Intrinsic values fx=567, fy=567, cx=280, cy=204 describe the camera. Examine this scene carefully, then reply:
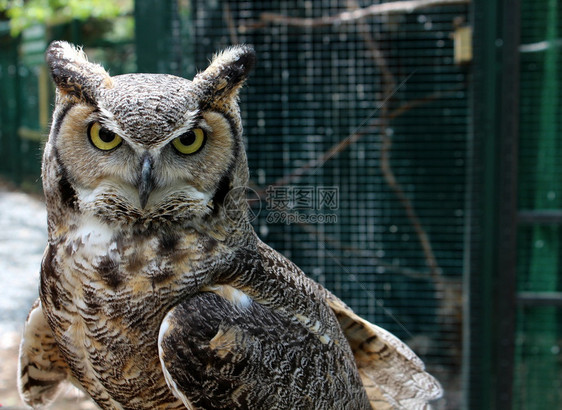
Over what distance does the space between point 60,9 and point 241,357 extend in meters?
3.37

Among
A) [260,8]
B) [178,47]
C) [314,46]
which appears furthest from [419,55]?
[178,47]

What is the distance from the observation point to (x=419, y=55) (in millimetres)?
1861

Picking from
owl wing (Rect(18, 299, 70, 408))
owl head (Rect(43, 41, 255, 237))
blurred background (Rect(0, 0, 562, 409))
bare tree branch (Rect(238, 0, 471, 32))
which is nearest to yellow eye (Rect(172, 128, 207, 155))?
owl head (Rect(43, 41, 255, 237))

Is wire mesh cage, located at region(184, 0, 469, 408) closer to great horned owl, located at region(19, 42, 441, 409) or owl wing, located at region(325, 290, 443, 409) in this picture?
owl wing, located at region(325, 290, 443, 409)

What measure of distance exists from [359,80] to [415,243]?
587 mm

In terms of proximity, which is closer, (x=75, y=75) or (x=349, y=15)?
(x=75, y=75)

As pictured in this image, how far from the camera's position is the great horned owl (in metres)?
0.75

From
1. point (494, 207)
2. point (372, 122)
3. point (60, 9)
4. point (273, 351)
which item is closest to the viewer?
point (273, 351)

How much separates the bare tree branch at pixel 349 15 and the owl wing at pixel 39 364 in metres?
1.21

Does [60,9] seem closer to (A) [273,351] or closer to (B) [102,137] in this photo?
(B) [102,137]

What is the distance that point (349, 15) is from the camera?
1861 millimetres

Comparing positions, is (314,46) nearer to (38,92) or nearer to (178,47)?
(178,47)

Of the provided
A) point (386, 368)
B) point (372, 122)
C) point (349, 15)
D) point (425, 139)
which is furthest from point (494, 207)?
point (386, 368)

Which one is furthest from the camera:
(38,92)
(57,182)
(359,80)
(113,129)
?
(38,92)
